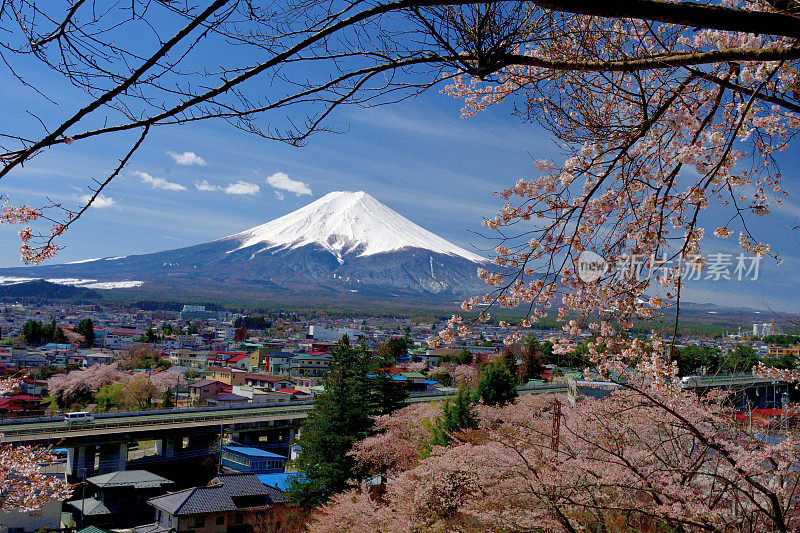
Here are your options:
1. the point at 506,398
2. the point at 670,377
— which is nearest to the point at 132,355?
the point at 506,398

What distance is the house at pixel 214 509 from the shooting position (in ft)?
42.1

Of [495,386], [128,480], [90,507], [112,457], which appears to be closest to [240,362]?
[112,457]

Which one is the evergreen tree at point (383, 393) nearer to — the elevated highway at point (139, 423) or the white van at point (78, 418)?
the elevated highway at point (139, 423)

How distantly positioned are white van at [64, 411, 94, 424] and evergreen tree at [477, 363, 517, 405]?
12.3 meters

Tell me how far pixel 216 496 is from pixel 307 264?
142 metres

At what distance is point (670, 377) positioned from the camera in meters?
2.86

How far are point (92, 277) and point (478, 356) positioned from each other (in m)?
135

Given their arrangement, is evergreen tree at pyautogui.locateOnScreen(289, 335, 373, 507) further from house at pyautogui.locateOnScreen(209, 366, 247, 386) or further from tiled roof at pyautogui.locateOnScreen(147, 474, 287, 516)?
house at pyautogui.locateOnScreen(209, 366, 247, 386)

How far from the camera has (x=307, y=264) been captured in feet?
505

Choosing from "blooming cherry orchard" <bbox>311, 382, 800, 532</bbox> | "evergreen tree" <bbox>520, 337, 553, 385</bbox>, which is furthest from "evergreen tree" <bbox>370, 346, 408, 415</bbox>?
"evergreen tree" <bbox>520, 337, 553, 385</bbox>

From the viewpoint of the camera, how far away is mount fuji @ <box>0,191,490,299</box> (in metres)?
138

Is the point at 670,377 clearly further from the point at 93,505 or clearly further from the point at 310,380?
the point at 310,380

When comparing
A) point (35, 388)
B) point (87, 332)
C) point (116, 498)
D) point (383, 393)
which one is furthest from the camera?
point (87, 332)

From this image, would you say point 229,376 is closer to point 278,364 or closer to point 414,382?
point 278,364
